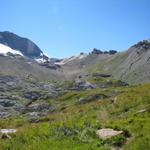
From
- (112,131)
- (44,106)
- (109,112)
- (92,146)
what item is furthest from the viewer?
(44,106)

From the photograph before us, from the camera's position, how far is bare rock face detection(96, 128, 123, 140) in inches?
666

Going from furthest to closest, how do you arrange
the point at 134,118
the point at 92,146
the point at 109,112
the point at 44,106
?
1. the point at 44,106
2. the point at 109,112
3. the point at 134,118
4. the point at 92,146

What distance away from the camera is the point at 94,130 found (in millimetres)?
17828

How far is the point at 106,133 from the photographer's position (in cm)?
1747

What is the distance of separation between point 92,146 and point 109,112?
12823 millimetres

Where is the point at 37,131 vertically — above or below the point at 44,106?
above

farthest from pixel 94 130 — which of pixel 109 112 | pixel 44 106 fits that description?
pixel 44 106

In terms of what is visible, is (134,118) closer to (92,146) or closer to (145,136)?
(145,136)

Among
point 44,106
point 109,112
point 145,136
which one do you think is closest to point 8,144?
point 145,136

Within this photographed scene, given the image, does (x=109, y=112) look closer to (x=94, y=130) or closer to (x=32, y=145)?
(x=94, y=130)

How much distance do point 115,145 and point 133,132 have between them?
6.09ft

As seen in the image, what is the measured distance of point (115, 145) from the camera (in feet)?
53.4

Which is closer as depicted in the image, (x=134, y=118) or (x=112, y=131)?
(x=112, y=131)

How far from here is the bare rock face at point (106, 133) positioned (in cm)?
1691
